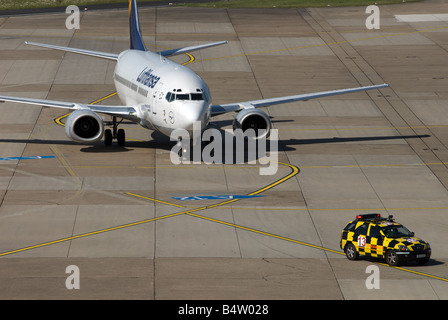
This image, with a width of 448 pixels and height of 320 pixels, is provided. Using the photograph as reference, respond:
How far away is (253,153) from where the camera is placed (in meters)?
56.4

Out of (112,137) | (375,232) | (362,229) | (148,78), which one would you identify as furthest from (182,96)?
(375,232)

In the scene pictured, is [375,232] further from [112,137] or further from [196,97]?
[112,137]

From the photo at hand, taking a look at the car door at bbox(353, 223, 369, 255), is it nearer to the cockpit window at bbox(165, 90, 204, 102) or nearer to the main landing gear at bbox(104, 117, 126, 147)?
the cockpit window at bbox(165, 90, 204, 102)

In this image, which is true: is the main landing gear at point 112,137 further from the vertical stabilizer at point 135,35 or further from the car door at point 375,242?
the car door at point 375,242

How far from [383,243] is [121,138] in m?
23.5

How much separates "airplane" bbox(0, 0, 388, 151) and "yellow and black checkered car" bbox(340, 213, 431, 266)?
15.3 m

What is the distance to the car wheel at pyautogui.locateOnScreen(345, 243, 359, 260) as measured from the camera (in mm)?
39134

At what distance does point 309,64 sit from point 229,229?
42.9 metres

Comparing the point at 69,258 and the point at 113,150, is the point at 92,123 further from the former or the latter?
the point at 69,258

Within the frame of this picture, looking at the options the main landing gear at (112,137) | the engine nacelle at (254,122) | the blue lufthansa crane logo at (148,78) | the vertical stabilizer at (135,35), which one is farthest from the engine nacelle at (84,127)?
the vertical stabilizer at (135,35)

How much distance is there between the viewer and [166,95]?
53.5m

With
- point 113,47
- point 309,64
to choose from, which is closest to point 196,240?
point 309,64

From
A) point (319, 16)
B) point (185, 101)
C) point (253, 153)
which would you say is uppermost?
point (185, 101)

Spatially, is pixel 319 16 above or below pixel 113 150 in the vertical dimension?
below
